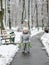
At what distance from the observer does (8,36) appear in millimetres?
26312

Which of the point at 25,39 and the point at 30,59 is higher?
the point at 25,39

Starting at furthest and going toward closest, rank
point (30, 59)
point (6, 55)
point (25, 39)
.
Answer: point (25, 39) → point (6, 55) → point (30, 59)

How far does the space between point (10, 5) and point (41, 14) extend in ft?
94.7

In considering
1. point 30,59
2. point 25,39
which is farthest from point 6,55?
point 25,39

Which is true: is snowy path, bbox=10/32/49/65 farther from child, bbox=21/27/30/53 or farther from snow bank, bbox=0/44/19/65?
child, bbox=21/27/30/53

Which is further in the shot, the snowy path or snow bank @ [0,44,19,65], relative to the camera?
the snowy path

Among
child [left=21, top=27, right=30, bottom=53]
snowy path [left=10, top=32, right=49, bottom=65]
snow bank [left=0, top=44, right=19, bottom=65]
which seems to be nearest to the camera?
snow bank [left=0, top=44, right=19, bottom=65]

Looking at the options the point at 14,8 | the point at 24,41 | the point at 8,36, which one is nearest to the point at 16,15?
the point at 14,8

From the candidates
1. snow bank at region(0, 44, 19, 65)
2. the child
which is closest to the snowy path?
snow bank at region(0, 44, 19, 65)

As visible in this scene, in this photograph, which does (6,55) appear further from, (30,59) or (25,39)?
(25,39)

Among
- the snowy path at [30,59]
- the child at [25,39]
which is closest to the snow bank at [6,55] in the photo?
the snowy path at [30,59]

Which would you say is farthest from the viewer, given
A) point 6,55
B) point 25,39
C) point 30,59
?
point 25,39

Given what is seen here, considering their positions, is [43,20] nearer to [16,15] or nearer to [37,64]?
Answer: [16,15]

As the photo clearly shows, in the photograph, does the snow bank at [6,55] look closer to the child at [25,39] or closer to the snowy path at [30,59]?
the snowy path at [30,59]
